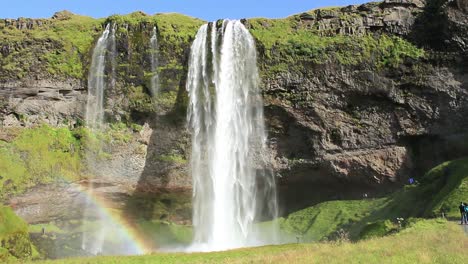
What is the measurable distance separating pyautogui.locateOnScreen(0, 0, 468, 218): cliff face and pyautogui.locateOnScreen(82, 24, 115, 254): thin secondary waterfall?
926 millimetres

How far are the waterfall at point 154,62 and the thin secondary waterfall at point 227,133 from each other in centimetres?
360

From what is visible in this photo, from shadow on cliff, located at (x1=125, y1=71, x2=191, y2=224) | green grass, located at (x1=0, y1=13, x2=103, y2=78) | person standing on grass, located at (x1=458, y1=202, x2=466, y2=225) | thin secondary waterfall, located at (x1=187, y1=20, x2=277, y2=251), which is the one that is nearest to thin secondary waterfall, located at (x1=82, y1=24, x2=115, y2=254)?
green grass, located at (x1=0, y1=13, x2=103, y2=78)

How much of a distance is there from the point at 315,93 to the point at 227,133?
9748mm

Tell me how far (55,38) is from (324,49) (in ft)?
96.2

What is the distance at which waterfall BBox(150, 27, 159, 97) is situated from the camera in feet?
156

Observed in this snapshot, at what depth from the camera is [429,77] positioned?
44.6m

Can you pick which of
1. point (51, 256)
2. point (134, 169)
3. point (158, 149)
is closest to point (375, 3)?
point (158, 149)

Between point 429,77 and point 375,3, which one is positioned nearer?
point 429,77

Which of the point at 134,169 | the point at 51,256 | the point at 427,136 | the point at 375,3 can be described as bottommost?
the point at 51,256

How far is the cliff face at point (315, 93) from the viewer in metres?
44.7

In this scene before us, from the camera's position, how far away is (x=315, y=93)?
45969 millimetres

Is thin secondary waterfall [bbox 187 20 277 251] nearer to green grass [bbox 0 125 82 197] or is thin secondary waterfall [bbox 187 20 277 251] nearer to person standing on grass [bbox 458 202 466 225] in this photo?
green grass [bbox 0 125 82 197]

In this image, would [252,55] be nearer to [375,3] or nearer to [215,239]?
[375,3]

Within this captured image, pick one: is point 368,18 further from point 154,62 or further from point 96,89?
point 96,89
